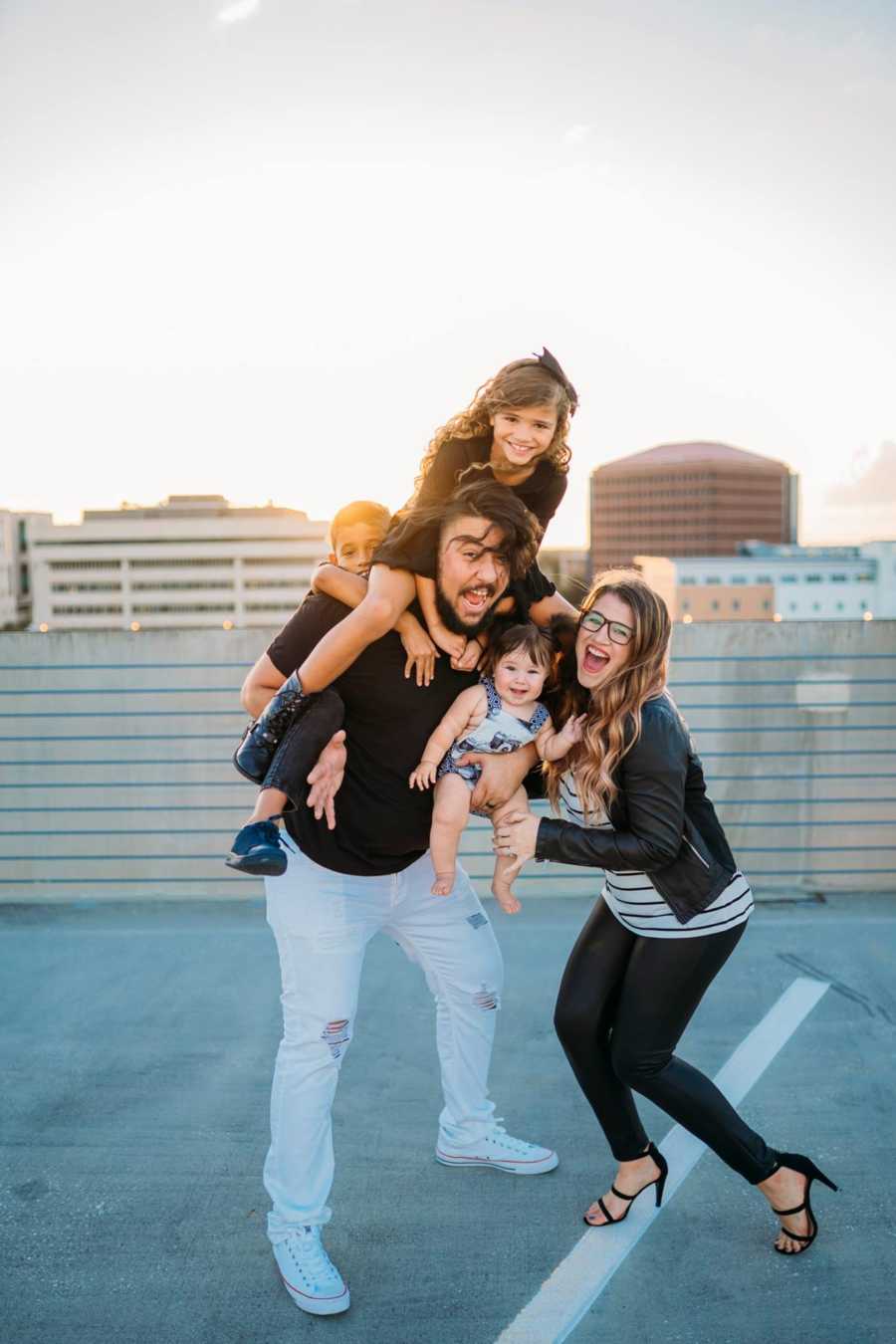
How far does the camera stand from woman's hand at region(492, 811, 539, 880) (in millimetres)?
2484

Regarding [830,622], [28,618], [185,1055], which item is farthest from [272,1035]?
[28,618]

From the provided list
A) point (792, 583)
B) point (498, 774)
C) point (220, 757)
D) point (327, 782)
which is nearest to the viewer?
point (327, 782)

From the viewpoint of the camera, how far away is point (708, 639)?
5.36 m

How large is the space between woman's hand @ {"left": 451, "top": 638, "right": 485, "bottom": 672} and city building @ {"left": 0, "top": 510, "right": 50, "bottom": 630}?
119940mm

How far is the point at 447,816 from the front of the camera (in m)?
2.49

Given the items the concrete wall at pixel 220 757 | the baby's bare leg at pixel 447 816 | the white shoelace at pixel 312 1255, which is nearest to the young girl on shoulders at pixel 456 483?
the baby's bare leg at pixel 447 816

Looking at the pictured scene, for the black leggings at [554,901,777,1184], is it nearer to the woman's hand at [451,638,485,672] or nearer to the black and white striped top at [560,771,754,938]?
the black and white striped top at [560,771,754,938]

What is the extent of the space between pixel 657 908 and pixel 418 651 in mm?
846

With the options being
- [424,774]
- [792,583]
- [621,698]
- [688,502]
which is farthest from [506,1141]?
[688,502]

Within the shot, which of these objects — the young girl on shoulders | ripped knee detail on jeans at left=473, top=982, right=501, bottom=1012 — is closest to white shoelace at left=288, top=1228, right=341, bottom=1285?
ripped knee detail on jeans at left=473, top=982, right=501, bottom=1012

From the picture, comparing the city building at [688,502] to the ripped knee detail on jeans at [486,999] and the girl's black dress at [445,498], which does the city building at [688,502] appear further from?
the ripped knee detail on jeans at [486,999]

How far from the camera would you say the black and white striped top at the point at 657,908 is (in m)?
2.43

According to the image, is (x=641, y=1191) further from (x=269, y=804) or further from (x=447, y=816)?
(x=269, y=804)

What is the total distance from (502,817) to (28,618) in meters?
132
